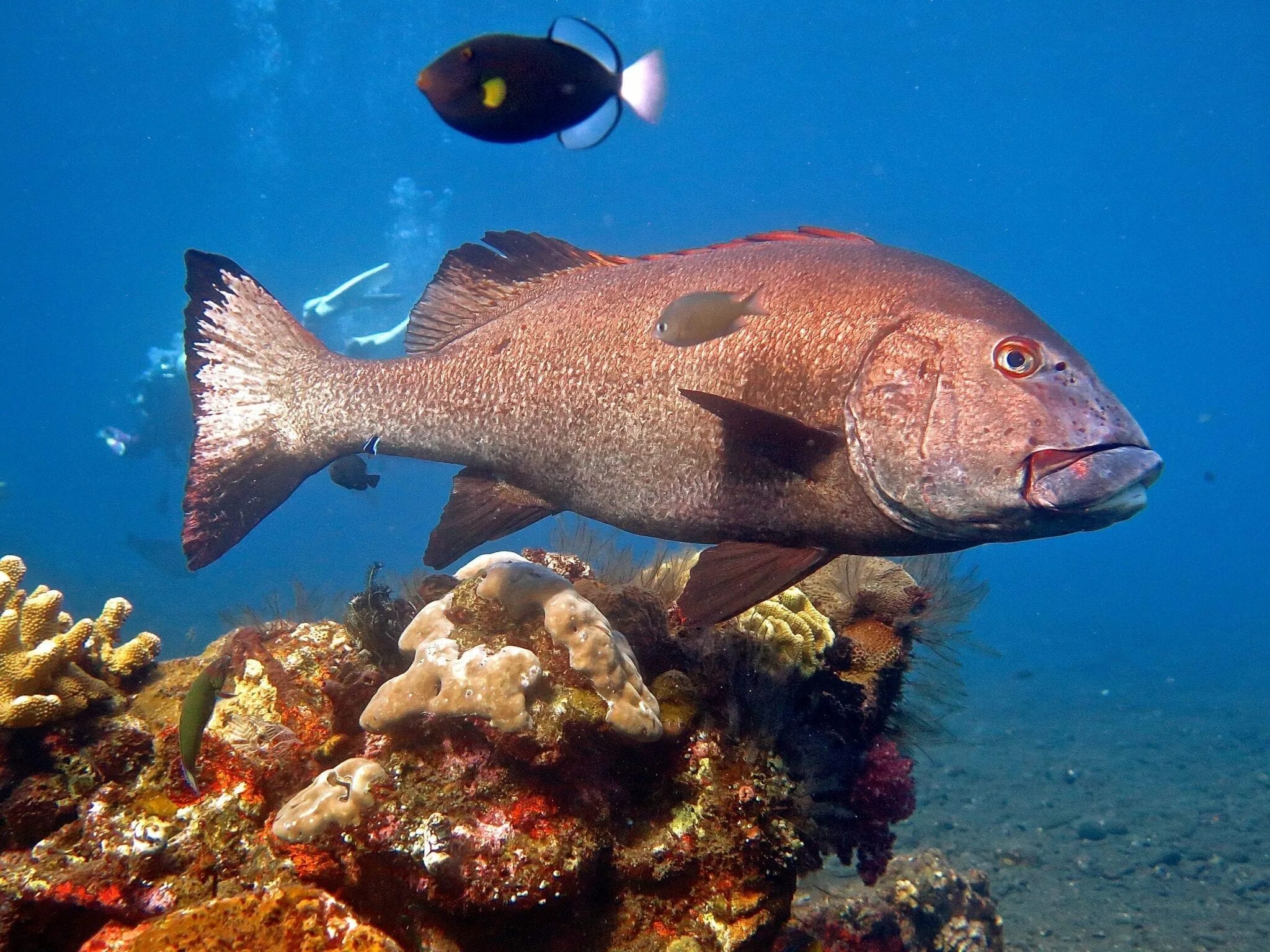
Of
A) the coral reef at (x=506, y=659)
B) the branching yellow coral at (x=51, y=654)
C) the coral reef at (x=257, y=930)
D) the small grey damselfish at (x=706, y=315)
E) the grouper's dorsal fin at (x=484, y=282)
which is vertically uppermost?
the grouper's dorsal fin at (x=484, y=282)

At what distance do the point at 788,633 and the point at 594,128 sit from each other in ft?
9.24

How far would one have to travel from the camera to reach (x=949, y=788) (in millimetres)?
14094

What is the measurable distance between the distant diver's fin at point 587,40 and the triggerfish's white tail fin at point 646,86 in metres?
0.07

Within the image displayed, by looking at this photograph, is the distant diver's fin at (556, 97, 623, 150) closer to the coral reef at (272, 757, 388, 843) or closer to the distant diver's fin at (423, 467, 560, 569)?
the distant diver's fin at (423, 467, 560, 569)

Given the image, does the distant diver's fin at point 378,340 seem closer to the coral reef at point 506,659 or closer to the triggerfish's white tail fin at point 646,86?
the coral reef at point 506,659

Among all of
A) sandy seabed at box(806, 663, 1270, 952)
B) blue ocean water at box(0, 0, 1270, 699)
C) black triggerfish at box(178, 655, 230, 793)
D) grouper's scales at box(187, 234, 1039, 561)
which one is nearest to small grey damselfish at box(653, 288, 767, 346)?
grouper's scales at box(187, 234, 1039, 561)

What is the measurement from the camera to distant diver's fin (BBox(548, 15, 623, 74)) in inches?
90.1

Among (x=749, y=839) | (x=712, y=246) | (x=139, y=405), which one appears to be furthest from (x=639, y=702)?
(x=139, y=405)

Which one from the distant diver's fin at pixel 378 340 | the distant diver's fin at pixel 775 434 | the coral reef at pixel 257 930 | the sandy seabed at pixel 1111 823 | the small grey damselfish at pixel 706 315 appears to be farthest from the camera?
the distant diver's fin at pixel 378 340

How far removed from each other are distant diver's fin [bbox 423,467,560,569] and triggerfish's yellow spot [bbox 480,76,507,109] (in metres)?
1.72

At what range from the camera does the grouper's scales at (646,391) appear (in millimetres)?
2648

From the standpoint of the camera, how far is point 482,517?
3.43m

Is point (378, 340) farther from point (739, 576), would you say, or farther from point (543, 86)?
point (739, 576)

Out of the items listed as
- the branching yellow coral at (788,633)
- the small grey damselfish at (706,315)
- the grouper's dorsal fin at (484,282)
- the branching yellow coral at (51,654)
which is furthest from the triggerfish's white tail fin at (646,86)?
the branching yellow coral at (51,654)
